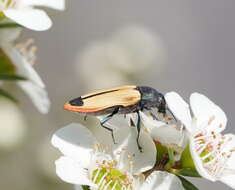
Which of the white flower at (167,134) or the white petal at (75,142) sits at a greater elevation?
the white flower at (167,134)

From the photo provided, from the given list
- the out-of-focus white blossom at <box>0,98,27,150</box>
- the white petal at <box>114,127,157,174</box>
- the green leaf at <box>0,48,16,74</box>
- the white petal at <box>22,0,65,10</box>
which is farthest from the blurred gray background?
the white petal at <box>114,127,157,174</box>

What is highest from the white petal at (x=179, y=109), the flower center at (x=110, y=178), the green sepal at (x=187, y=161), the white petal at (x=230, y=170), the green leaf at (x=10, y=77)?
the white petal at (x=179, y=109)

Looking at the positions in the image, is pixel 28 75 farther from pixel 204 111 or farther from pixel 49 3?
pixel 204 111

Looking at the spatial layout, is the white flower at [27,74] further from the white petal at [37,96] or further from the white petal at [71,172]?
the white petal at [71,172]

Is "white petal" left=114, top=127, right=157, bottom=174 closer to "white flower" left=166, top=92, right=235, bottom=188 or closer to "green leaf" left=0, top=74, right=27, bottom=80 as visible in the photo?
"white flower" left=166, top=92, right=235, bottom=188

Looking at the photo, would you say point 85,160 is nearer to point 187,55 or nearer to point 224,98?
point 224,98

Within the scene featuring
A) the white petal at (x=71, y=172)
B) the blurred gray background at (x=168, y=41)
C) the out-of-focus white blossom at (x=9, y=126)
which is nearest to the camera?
the white petal at (x=71, y=172)

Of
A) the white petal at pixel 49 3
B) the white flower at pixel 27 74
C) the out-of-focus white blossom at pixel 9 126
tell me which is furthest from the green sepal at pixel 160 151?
the out-of-focus white blossom at pixel 9 126

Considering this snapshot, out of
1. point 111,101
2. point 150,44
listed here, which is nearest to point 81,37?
point 150,44

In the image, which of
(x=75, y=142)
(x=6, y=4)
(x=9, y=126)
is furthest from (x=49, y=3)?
(x=9, y=126)
